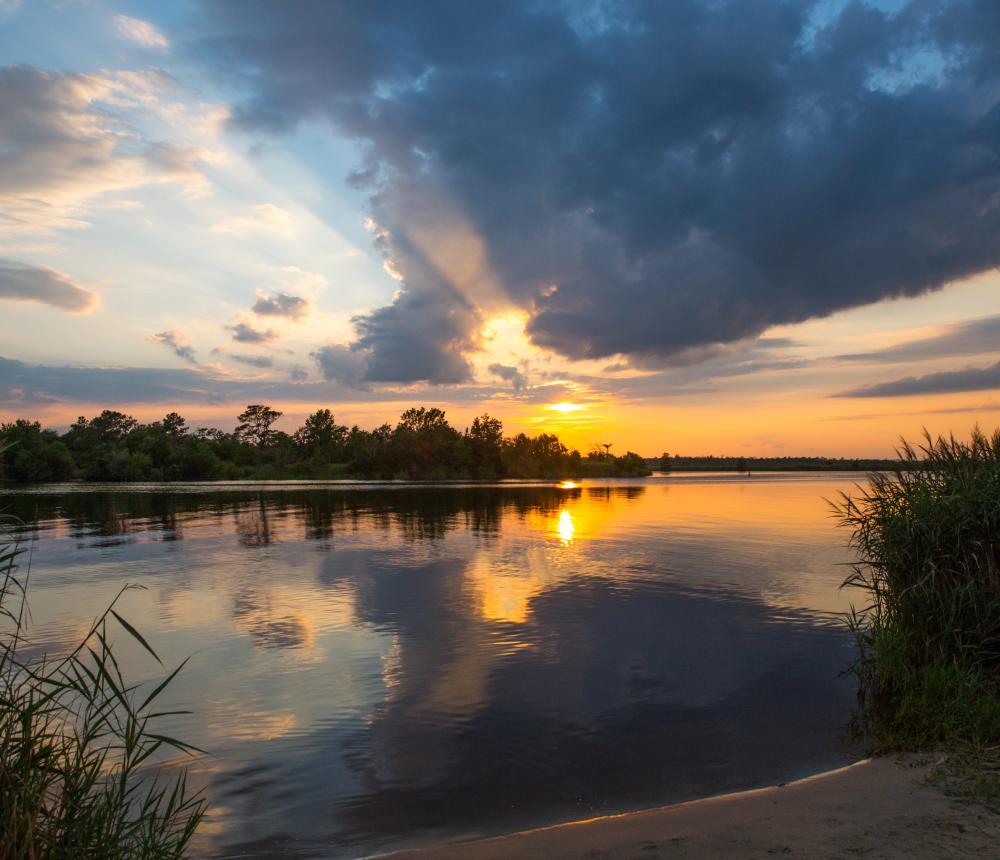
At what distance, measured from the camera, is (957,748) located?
10594 millimetres

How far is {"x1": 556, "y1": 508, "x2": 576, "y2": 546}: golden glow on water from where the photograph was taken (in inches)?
1838

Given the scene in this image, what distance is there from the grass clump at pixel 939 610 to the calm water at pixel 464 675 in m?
1.32

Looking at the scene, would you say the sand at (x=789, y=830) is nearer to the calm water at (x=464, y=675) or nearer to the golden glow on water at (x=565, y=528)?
the calm water at (x=464, y=675)

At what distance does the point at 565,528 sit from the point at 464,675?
3819cm

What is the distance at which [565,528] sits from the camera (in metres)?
54.3

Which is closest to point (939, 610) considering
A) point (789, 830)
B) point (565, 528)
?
point (789, 830)

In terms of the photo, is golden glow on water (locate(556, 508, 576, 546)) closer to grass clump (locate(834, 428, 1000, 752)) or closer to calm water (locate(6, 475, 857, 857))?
calm water (locate(6, 475, 857, 857))

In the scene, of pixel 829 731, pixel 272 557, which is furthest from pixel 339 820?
pixel 272 557

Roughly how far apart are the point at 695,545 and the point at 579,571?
42.7ft

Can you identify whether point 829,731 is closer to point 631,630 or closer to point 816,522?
point 631,630

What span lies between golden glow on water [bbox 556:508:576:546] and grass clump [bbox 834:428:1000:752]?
29941 millimetres

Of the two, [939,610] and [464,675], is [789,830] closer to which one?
[939,610]

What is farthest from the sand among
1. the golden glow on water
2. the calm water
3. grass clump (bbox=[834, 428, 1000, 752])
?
the golden glow on water

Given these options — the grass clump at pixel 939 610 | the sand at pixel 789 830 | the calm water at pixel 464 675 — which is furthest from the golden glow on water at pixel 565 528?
the sand at pixel 789 830
